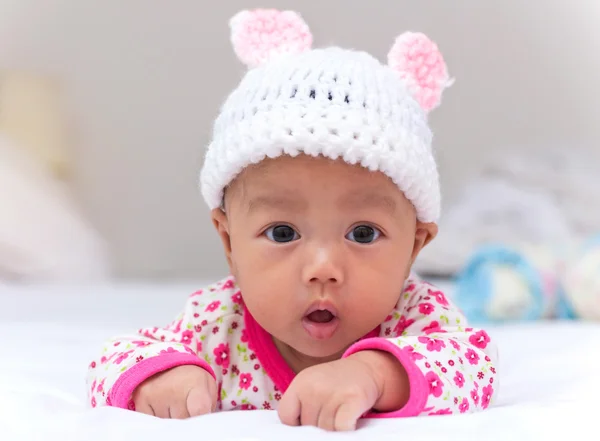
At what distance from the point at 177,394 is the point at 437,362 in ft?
0.93

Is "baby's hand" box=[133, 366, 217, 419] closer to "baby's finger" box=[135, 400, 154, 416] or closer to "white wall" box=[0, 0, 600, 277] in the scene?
"baby's finger" box=[135, 400, 154, 416]

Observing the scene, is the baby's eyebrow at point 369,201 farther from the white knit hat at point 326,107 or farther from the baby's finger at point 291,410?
the baby's finger at point 291,410

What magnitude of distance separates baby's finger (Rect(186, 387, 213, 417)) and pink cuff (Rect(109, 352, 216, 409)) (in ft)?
0.18

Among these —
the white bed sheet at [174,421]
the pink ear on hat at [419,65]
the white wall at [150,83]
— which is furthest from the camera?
the white wall at [150,83]

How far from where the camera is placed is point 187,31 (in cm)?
231

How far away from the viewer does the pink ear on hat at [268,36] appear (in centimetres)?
102

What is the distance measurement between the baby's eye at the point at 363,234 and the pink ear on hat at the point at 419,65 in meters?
0.23

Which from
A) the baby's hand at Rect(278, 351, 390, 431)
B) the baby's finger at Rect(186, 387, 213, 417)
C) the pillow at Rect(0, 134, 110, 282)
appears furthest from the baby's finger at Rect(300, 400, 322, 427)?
the pillow at Rect(0, 134, 110, 282)

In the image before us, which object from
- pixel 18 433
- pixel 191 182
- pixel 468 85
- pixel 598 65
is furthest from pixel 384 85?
pixel 598 65

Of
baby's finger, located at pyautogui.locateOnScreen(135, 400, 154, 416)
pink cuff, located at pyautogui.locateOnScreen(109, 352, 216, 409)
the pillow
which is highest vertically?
the pillow

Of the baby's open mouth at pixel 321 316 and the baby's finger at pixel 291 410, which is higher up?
the baby's open mouth at pixel 321 316

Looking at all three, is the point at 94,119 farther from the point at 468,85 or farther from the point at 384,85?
the point at 384,85

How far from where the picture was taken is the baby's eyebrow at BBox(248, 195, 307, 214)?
861 mm

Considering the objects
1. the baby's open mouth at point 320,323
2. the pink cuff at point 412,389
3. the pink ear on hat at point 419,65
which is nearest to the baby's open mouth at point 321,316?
the baby's open mouth at point 320,323
